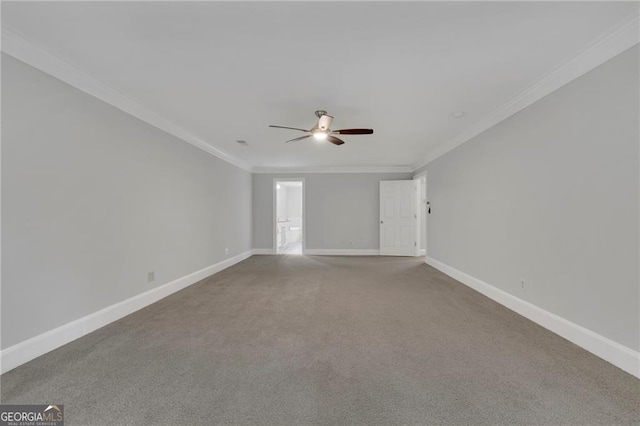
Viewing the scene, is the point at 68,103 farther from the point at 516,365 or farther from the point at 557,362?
the point at 557,362

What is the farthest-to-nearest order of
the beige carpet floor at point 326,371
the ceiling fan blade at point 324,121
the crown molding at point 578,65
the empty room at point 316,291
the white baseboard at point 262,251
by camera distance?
the white baseboard at point 262,251 → the ceiling fan blade at point 324,121 → the crown molding at point 578,65 → the empty room at point 316,291 → the beige carpet floor at point 326,371

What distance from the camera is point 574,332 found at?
2084mm

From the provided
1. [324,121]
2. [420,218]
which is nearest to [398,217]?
[420,218]

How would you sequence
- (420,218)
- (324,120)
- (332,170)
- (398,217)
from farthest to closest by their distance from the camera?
(420,218)
(332,170)
(398,217)
(324,120)

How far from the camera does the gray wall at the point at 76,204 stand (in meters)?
1.79

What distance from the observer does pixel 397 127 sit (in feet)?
11.8

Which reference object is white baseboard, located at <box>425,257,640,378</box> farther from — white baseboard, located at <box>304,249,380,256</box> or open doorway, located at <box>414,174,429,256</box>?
white baseboard, located at <box>304,249,380,256</box>

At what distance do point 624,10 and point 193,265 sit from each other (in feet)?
16.7

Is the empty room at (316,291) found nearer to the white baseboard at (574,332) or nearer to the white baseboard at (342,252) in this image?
the white baseboard at (574,332)

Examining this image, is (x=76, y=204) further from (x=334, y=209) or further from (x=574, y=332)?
(x=334, y=209)

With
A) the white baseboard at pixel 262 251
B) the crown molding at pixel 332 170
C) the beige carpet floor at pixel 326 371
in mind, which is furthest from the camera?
the white baseboard at pixel 262 251

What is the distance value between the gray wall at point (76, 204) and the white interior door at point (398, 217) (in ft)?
15.4

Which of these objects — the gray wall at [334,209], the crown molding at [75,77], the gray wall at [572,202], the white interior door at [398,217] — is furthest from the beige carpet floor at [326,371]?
the gray wall at [334,209]

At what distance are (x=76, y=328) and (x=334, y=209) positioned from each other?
5343 millimetres
